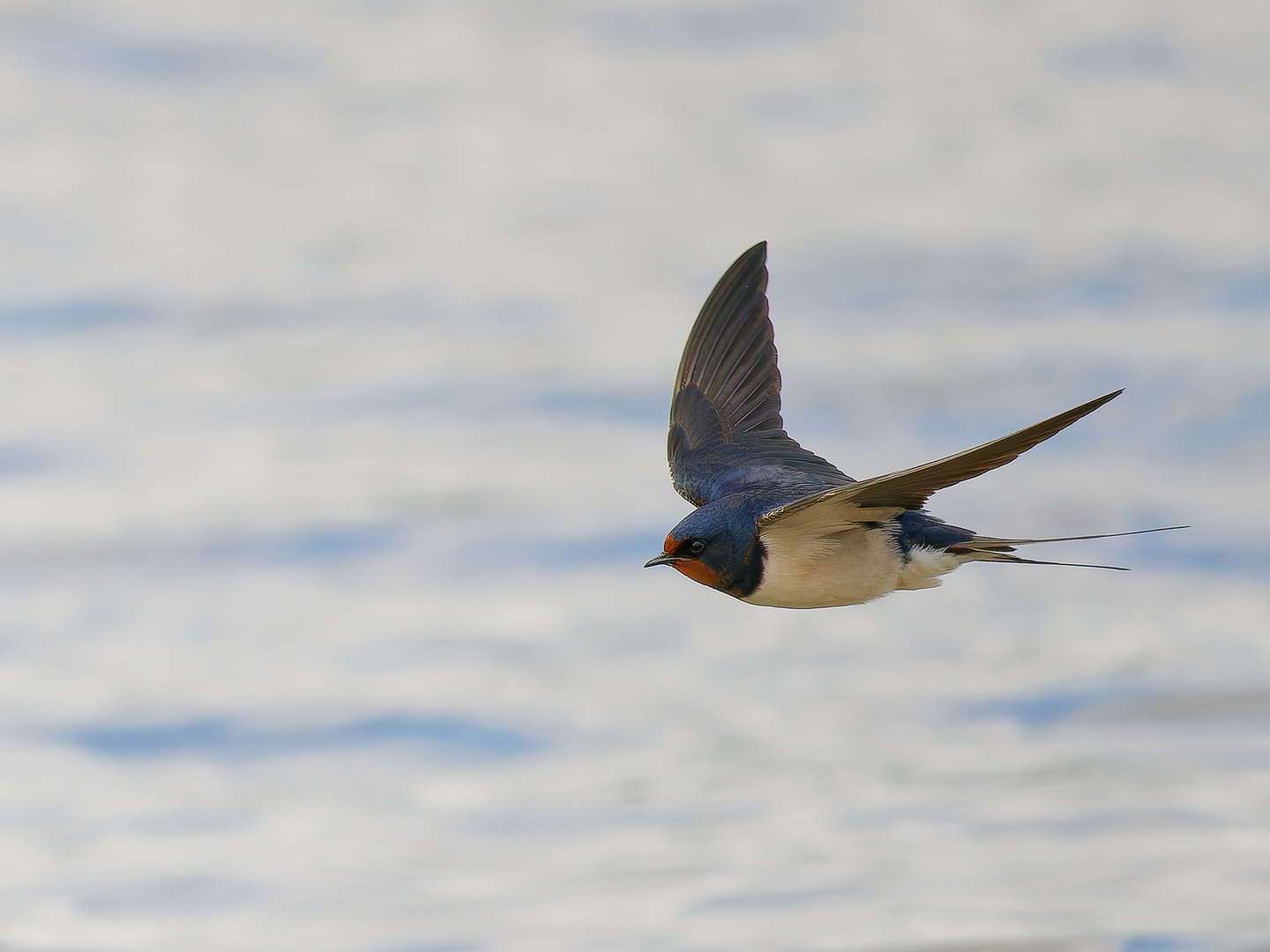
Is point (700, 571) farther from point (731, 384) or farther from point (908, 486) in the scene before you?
point (731, 384)

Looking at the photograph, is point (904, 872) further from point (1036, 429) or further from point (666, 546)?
point (1036, 429)

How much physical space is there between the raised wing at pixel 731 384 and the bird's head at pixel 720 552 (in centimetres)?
68

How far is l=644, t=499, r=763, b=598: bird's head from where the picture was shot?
2.97 m

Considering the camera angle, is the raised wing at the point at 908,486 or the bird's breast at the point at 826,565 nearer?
the raised wing at the point at 908,486

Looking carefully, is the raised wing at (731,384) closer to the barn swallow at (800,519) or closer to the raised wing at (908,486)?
the barn swallow at (800,519)

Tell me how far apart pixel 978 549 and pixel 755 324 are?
1.11 m

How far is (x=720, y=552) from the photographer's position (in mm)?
2979

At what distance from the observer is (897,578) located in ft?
10.1

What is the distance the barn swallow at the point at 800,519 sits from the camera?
8.56 ft

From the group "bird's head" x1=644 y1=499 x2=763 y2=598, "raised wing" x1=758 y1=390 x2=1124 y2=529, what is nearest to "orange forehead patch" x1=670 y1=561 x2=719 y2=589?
"bird's head" x1=644 y1=499 x2=763 y2=598

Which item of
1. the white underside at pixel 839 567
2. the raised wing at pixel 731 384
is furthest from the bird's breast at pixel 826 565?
the raised wing at pixel 731 384

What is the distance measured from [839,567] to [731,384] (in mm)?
Answer: 1041

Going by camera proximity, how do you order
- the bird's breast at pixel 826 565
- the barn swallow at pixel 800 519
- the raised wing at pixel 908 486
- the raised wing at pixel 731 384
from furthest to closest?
the raised wing at pixel 731 384 → the bird's breast at pixel 826 565 → the barn swallow at pixel 800 519 → the raised wing at pixel 908 486

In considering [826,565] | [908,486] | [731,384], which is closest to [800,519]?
[826,565]
